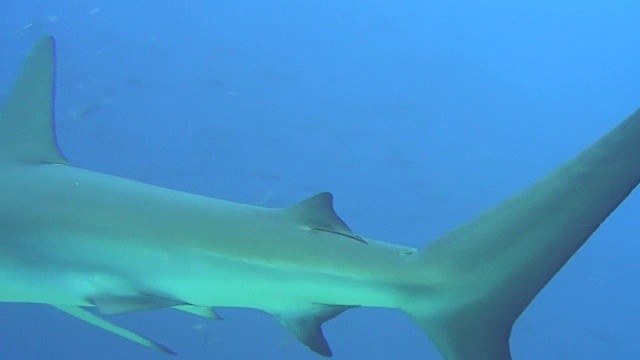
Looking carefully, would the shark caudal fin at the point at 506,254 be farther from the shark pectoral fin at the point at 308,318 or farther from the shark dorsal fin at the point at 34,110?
the shark dorsal fin at the point at 34,110

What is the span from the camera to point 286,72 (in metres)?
10.2

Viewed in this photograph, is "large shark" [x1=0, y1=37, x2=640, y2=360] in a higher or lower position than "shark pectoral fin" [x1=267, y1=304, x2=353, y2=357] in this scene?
higher

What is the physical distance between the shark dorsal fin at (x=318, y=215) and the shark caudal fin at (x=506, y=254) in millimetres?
198

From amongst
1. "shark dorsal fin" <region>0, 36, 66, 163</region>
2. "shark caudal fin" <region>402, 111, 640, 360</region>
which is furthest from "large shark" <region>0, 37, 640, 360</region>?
"shark dorsal fin" <region>0, 36, 66, 163</region>

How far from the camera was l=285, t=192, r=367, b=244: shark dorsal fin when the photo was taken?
5.75ft

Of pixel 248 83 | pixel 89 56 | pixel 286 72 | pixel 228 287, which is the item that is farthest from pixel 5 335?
pixel 228 287

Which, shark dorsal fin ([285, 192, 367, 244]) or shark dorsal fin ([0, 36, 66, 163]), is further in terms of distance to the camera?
shark dorsal fin ([0, 36, 66, 163])

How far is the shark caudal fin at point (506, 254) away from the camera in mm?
1678

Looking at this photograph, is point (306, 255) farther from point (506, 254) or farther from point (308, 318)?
point (506, 254)

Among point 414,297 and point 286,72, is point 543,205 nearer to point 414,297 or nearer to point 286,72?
point 414,297

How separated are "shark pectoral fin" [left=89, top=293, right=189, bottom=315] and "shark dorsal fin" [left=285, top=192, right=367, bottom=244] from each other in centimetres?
32

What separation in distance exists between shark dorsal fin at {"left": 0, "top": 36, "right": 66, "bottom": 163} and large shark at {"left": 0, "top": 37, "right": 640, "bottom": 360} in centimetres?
37

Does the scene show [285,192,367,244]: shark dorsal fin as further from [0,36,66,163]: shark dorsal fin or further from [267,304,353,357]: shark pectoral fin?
[0,36,66,163]: shark dorsal fin

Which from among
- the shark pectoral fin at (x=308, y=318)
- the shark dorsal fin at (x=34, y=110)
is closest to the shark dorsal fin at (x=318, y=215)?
the shark pectoral fin at (x=308, y=318)
